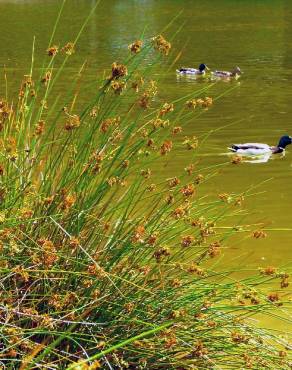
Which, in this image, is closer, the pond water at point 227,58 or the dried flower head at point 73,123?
the dried flower head at point 73,123

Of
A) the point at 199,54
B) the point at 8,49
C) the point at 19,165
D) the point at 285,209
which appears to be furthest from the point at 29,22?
the point at 19,165

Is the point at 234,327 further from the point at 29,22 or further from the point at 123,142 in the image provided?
the point at 29,22

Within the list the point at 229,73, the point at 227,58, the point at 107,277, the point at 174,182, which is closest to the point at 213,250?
the point at 174,182

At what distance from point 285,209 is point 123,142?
545cm

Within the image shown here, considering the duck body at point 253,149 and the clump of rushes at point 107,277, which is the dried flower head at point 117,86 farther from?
the duck body at point 253,149

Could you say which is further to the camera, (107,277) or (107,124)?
(107,124)

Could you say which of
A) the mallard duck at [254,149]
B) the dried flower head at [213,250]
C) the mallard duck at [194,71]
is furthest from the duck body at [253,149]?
the mallard duck at [194,71]

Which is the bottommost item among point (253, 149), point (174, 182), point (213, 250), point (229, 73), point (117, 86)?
point (229, 73)

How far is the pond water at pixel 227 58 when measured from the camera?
9.74 m

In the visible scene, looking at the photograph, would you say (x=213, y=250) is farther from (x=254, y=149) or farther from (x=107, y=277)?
(x=254, y=149)

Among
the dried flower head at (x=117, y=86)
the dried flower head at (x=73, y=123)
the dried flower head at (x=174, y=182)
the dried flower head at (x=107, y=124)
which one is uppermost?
the dried flower head at (x=117, y=86)

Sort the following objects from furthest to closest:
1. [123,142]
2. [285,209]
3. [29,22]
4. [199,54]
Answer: [29,22] → [199,54] → [285,209] → [123,142]

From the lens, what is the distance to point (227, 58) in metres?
27.1

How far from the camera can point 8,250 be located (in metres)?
3.75
